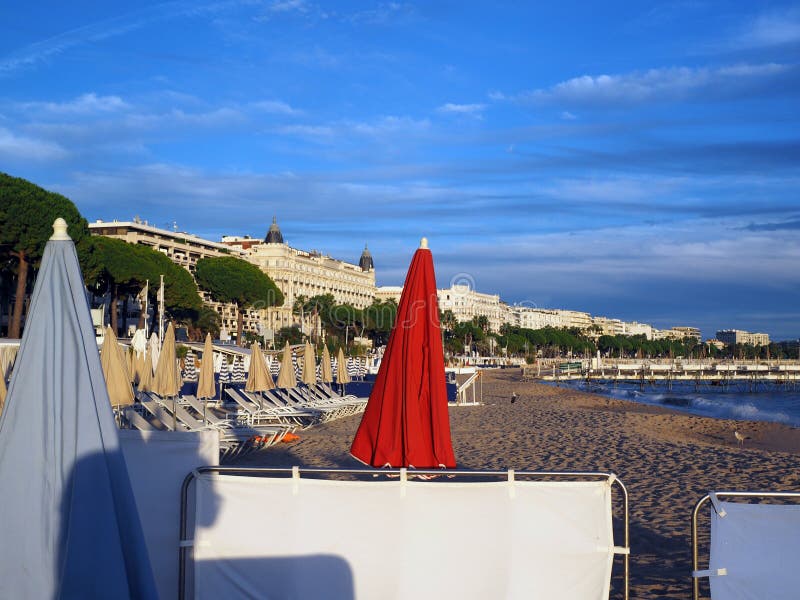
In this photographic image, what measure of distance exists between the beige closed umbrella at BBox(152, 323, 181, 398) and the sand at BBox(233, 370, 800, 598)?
225 centimetres

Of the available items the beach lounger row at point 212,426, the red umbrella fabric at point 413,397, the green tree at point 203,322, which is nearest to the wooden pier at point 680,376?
the green tree at point 203,322

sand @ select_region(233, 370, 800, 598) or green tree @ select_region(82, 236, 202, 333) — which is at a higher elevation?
green tree @ select_region(82, 236, 202, 333)

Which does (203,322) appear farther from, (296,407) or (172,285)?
(296,407)

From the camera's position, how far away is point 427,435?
722cm

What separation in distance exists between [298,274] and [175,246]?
24.1 metres

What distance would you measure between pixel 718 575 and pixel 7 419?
3.54 m

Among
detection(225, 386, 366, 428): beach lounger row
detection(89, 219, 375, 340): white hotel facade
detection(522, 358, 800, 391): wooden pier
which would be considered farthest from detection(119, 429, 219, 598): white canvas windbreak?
detection(89, 219, 375, 340): white hotel facade

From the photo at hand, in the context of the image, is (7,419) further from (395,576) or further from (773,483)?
(773,483)

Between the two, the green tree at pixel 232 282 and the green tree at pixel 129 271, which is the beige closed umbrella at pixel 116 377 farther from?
the green tree at pixel 232 282

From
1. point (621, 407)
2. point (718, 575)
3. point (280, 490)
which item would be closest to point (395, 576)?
point (280, 490)

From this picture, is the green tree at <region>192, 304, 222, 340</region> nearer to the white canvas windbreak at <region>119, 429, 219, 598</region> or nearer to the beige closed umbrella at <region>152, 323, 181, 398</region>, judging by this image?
the beige closed umbrella at <region>152, 323, 181, 398</region>

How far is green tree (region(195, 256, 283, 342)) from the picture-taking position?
77.8 meters

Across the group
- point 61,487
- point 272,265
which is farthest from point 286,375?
point 272,265

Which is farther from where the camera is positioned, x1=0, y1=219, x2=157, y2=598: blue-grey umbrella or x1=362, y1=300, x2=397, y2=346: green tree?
x1=362, y1=300, x2=397, y2=346: green tree
